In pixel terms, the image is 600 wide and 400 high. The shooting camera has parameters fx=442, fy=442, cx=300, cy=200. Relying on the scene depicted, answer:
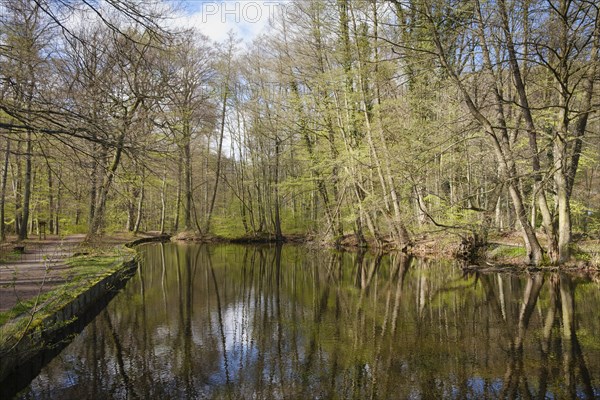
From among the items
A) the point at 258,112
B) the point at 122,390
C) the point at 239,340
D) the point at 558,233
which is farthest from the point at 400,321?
the point at 258,112

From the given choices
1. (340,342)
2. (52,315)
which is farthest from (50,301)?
(340,342)

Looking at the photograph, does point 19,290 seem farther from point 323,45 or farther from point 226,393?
point 323,45

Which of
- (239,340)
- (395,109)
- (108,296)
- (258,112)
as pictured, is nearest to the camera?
(239,340)

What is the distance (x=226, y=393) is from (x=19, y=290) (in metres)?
5.64

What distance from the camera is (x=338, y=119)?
2034 centimetres

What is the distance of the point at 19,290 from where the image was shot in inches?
325

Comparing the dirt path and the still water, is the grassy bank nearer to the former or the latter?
the dirt path

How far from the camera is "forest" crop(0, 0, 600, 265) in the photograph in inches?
215

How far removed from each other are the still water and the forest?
2.37m

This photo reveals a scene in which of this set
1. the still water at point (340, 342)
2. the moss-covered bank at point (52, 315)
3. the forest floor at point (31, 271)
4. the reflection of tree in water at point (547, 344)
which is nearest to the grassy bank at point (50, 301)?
the moss-covered bank at point (52, 315)

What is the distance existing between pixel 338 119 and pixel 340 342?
15.0m

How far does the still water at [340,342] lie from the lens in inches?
193

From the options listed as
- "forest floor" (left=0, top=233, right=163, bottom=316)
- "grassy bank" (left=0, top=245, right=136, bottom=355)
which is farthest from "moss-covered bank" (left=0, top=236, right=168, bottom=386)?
"forest floor" (left=0, top=233, right=163, bottom=316)

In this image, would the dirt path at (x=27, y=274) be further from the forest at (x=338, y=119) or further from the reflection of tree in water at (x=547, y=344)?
the reflection of tree in water at (x=547, y=344)
